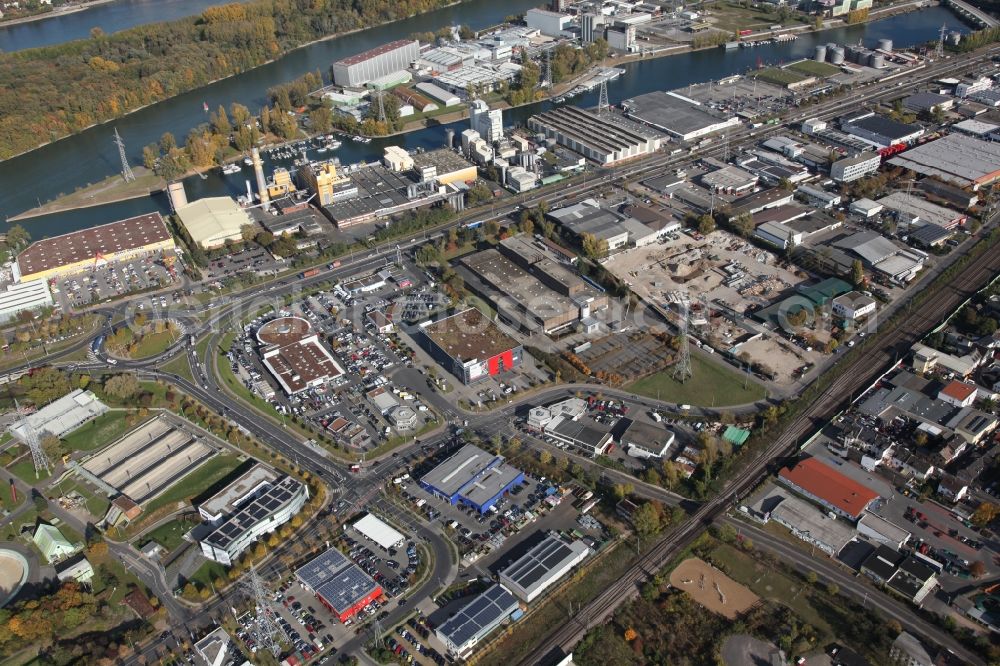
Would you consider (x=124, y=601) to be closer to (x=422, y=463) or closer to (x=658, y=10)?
(x=422, y=463)

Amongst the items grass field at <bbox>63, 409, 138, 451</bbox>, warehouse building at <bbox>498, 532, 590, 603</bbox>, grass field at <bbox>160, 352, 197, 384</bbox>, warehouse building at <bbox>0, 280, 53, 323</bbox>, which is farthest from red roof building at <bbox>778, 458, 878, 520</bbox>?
warehouse building at <bbox>0, 280, 53, 323</bbox>

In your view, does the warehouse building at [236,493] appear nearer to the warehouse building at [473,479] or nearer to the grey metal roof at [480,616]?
the warehouse building at [473,479]

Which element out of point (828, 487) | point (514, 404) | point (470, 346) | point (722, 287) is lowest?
point (828, 487)

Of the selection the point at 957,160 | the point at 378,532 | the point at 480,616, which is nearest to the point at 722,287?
the point at 378,532

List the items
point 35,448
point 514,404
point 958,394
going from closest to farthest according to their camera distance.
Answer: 1. point 35,448
2. point 958,394
3. point 514,404

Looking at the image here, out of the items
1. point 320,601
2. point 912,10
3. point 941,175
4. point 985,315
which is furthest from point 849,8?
point 320,601

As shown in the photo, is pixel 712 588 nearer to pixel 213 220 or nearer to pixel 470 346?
pixel 470 346

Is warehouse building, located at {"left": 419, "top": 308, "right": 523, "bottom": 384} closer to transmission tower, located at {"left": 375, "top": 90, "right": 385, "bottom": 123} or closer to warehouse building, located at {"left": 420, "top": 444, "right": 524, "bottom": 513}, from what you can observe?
warehouse building, located at {"left": 420, "top": 444, "right": 524, "bottom": 513}
